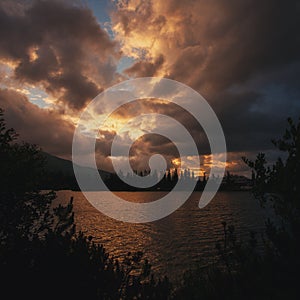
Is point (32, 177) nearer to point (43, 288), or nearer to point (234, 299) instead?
point (43, 288)

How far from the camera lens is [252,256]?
12.4 m

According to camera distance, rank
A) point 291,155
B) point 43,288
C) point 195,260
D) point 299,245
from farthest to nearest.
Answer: point 195,260
point 291,155
point 299,245
point 43,288

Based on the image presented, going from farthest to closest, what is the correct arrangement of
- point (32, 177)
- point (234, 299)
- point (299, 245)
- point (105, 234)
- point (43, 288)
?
point (105, 234)
point (32, 177)
point (299, 245)
point (234, 299)
point (43, 288)

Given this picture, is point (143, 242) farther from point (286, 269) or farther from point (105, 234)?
point (286, 269)

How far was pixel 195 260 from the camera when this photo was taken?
35.8 meters

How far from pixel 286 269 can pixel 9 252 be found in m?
11.0

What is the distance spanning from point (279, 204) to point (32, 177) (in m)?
A: 11.8

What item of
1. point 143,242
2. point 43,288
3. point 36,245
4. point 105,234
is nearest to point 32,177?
point 36,245

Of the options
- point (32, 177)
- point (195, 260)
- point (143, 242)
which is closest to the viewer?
point (32, 177)

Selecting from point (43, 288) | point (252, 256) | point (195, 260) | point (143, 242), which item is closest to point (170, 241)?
point (143, 242)

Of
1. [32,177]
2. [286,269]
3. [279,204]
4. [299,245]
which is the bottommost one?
[286,269]

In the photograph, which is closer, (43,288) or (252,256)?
(43,288)

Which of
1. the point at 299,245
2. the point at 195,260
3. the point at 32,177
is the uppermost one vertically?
the point at 32,177

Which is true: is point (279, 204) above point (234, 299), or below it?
above
